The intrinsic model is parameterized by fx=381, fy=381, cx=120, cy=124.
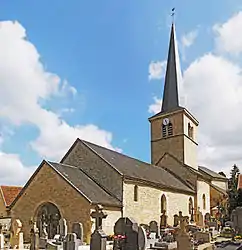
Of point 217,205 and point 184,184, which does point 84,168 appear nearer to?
point 184,184

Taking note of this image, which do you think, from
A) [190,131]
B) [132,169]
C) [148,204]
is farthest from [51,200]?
[190,131]

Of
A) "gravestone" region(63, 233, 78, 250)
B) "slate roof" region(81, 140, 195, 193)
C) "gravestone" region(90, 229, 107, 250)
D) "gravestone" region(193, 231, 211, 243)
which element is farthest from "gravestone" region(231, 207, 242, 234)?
"slate roof" region(81, 140, 195, 193)

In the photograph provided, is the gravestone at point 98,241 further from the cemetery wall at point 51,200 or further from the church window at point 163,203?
the church window at point 163,203

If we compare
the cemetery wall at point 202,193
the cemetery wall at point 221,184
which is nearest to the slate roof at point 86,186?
the cemetery wall at point 202,193

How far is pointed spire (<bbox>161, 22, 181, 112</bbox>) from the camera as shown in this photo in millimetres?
41281

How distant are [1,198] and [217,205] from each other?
22879 millimetres

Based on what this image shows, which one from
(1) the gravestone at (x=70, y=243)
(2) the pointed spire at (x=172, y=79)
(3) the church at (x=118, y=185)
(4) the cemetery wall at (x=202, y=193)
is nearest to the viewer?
(1) the gravestone at (x=70, y=243)

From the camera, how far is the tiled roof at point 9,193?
127 ft

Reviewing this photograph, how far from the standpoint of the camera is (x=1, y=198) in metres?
38.7

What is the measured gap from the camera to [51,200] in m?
23.7

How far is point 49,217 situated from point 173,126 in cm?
1948

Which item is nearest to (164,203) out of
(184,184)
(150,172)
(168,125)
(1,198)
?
(150,172)

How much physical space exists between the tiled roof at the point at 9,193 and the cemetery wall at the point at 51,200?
47.8ft

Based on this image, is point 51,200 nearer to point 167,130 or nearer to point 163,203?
point 163,203
